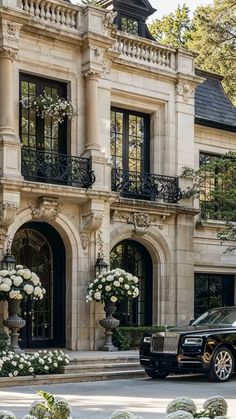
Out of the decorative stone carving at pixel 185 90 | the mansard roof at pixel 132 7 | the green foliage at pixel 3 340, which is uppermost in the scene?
the mansard roof at pixel 132 7

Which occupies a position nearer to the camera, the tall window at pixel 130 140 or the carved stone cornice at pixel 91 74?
the carved stone cornice at pixel 91 74

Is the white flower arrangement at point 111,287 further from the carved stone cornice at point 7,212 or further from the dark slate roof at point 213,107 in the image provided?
the dark slate roof at point 213,107

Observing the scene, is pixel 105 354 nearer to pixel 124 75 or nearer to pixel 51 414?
pixel 124 75

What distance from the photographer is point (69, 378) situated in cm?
1600

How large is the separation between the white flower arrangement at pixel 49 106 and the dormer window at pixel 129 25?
4.83m

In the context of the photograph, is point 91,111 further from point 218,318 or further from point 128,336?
point 218,318

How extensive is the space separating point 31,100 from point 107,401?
10003mm

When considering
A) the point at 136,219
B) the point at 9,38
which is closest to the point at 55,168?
the point at 136,219

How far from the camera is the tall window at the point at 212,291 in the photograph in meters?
25.3

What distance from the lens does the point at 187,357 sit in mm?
15609

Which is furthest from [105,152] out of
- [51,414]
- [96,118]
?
[51,414]

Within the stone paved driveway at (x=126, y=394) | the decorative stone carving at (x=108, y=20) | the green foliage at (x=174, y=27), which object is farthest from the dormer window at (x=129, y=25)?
the green foliage at (x=174, y=27)

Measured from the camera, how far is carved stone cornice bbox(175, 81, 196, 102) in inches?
942

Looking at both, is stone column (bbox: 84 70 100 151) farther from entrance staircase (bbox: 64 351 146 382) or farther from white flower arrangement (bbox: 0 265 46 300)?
entrance staircase (bbox: 64 351 146 382)
